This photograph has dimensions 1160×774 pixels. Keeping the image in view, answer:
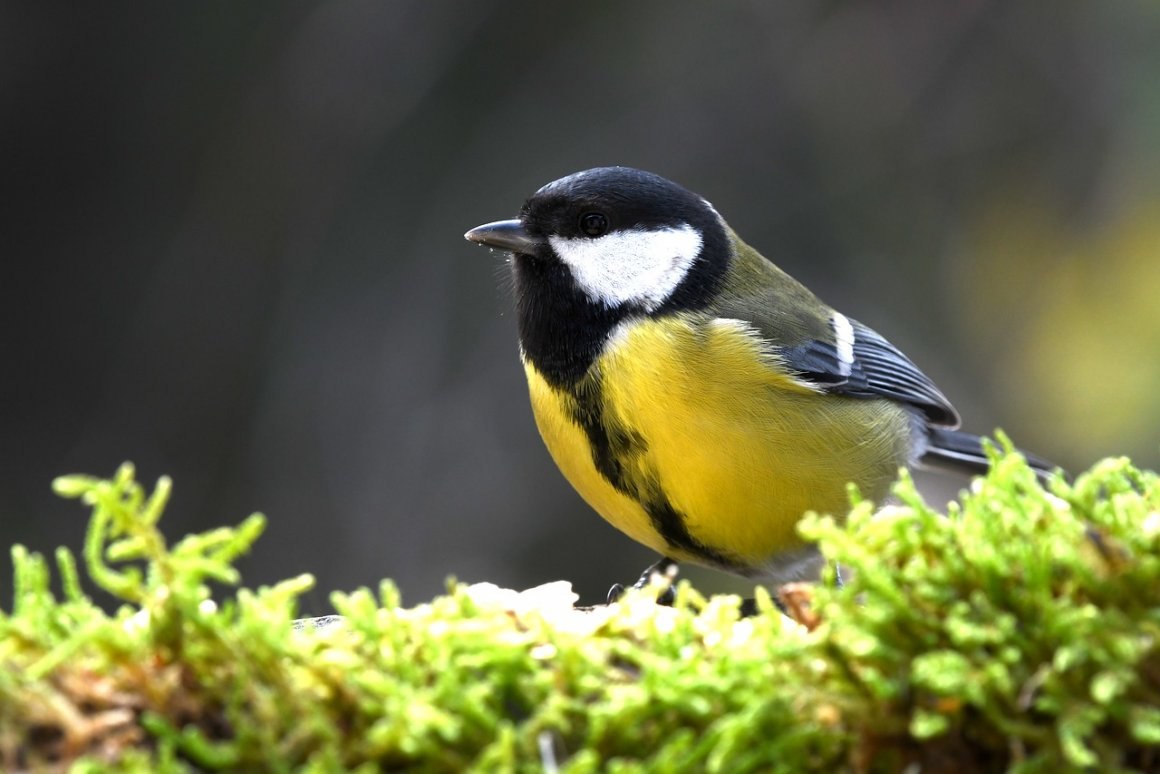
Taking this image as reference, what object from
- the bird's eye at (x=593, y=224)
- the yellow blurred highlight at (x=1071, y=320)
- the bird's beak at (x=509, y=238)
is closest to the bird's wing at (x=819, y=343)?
the bird's eye at (x=593, y=224)

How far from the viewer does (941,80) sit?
459 centimetres

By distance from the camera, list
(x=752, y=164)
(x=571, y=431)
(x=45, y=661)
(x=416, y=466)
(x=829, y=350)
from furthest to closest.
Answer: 1. (x=752, y=164)
2. (x=416, y=466)
3. (x=829, y=350)
4. (x=571, y=431)
5. (x=45, y=661)

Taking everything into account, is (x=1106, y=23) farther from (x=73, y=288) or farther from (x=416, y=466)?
(x=73, y=288)

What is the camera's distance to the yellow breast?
2125 millimetres

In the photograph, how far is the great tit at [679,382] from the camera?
7.02 ft

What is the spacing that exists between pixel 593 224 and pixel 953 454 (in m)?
1.27

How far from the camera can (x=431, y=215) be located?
14.4 feet

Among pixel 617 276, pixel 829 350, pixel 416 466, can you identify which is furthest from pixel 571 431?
pixel 416 466

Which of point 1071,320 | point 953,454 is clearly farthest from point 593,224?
point 1071,320

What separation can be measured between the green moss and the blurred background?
11.1 feet

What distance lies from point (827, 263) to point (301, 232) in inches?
82.5

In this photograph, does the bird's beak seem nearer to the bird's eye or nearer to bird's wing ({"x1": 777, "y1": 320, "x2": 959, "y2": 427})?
the bird's eye

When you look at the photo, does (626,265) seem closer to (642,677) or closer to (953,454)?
(953,454)

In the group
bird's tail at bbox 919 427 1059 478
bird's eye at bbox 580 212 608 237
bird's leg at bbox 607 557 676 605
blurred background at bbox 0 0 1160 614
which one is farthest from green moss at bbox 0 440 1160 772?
A: blurred background at bbox 0 0 1160 614
